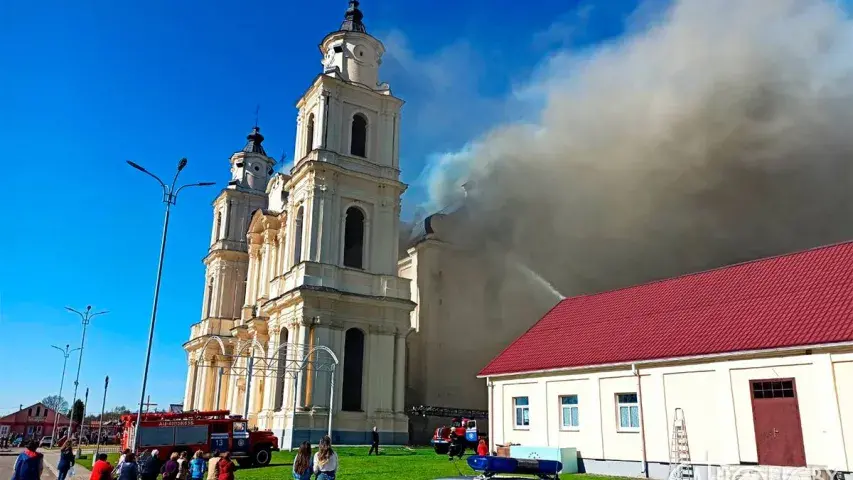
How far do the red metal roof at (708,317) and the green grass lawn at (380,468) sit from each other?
4.56 metres

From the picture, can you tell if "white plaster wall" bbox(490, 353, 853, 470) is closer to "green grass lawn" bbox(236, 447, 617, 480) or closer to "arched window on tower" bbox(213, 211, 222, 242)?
"green grass lawn" bbox(236, 447, 617, 480)

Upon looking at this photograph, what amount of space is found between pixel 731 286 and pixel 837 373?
6003 mm

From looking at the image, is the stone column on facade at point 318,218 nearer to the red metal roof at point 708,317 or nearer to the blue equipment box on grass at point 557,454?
the red metal roof at point 708,317

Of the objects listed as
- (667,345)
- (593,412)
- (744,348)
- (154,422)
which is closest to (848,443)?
(744,348)

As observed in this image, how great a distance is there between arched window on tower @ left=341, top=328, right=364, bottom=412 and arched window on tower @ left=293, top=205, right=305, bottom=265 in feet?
18.0

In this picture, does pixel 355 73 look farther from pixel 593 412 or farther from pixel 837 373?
pixel 837 373

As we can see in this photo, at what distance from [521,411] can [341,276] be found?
15.4m

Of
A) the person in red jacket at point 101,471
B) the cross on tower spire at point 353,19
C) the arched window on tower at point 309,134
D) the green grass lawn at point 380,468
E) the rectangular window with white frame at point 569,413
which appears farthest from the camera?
the cross on tower spire at point 353,19

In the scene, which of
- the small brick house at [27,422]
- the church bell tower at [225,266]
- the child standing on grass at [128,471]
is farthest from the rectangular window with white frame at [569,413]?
the small brick house at [27,422]

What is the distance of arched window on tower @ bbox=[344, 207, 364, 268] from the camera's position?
4050 cm

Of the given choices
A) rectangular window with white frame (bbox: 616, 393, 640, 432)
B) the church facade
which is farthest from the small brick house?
rectangular window with white frame (bbox: 616, 393, 640, 432)

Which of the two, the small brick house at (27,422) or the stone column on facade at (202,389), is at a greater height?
the stone column on facade at (202,389)

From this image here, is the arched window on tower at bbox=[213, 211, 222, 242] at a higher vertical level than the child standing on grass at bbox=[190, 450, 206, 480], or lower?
higher

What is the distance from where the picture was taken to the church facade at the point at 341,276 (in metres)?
36.6
